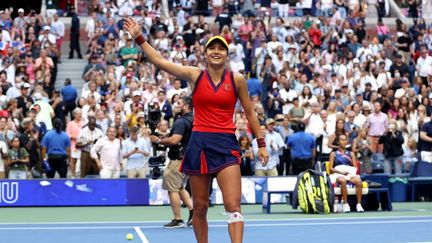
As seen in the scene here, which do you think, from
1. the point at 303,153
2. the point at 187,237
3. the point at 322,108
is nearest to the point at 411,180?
the point at 303,153

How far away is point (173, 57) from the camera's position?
98.1 feet

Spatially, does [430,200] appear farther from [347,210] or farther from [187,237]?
[187,237]

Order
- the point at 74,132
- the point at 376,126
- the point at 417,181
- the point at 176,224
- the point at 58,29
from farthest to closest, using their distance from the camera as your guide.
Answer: the point at 58,29
the point at 376,126
the point at 74,132
the point at 417,181
the point at 176,224

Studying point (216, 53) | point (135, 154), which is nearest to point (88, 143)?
point (135, 154)

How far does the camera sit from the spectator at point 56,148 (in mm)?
24875

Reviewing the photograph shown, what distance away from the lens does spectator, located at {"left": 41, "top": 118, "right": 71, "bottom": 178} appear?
24875 mm

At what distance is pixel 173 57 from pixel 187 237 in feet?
46.7

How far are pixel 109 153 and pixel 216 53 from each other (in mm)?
13219

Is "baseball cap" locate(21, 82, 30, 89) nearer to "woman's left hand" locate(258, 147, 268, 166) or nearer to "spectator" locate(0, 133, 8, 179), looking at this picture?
"spectator" locate(0, 133, 8, 179)

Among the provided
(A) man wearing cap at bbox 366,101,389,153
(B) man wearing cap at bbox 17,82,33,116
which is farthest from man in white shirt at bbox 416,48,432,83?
(B) man wearing cap at bbox 17,82,33,116

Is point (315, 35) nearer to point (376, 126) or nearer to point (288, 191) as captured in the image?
point (376, 126)

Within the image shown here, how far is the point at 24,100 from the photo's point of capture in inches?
1054

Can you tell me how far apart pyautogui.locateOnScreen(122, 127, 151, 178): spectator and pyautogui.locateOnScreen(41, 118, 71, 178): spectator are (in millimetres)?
1274

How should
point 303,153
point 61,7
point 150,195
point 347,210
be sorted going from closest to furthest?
point 347,210 → point 150,195 → point 303,153 → point 61,7
